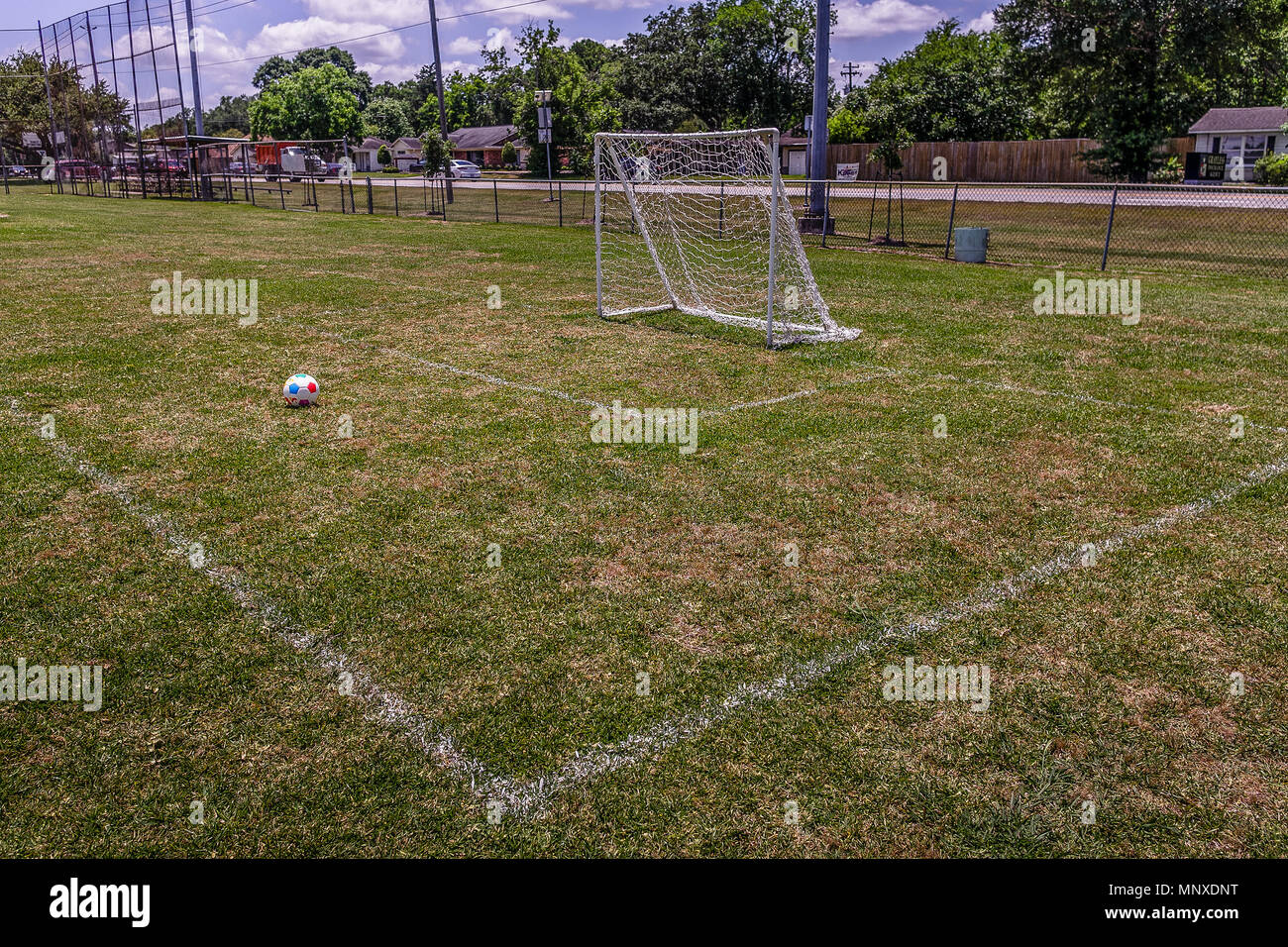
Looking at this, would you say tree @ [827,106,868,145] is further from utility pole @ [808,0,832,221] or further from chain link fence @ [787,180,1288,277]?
utility pole @ [808,0,832,221]

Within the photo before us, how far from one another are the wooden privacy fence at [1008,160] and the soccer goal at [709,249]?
28942mm

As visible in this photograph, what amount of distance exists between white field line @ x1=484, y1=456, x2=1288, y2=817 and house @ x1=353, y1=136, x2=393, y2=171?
111 meters

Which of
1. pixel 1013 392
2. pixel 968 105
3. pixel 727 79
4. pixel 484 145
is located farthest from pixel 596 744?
pixel 484 145

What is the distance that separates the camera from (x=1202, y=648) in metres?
4.28

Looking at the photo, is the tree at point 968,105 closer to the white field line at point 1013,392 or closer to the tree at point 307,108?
the white field line at point 1013,392

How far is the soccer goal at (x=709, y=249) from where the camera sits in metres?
11.1

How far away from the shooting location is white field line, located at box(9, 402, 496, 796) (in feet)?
11.5

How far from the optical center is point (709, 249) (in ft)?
60.6

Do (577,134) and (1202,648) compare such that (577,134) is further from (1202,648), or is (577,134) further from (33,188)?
(1202,648)

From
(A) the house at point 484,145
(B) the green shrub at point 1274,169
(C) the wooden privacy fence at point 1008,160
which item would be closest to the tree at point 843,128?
(C) the wooden privacy fence at point 1008,160

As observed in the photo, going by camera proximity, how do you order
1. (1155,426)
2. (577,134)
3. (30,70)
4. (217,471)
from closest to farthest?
(217,471)
(1155,426)
(30,70)
(577,134)

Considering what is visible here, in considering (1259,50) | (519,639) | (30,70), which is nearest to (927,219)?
(519,639)

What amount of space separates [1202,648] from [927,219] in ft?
83.0
